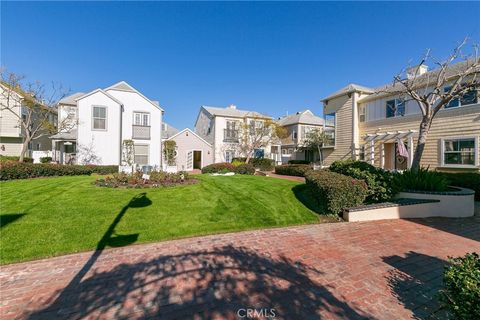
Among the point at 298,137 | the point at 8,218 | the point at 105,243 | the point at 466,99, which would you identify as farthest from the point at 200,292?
the point at 298,137

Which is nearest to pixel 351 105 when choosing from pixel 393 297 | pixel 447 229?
pixel 447 229

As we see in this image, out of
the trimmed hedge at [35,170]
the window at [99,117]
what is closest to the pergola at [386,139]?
the trimmed hedge at [35,170]

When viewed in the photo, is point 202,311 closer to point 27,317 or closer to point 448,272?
point 27,317

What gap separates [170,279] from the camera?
144 inches

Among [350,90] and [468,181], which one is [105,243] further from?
[350,90]

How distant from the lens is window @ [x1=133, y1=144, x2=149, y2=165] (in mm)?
20656

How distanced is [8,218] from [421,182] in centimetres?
1389

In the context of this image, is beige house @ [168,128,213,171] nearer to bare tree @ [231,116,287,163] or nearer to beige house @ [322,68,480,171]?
bare tree @ [231,116,287,163]

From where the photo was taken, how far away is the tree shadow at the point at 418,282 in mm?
3035

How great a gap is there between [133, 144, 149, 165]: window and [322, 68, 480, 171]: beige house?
711 inches

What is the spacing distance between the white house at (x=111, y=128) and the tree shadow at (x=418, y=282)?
16.4 m

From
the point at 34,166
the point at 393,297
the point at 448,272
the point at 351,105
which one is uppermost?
the point at 351,105

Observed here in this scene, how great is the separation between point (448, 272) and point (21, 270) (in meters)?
6.87

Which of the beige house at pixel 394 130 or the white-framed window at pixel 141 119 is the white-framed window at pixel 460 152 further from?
the white-framed window at pixel 141 119
